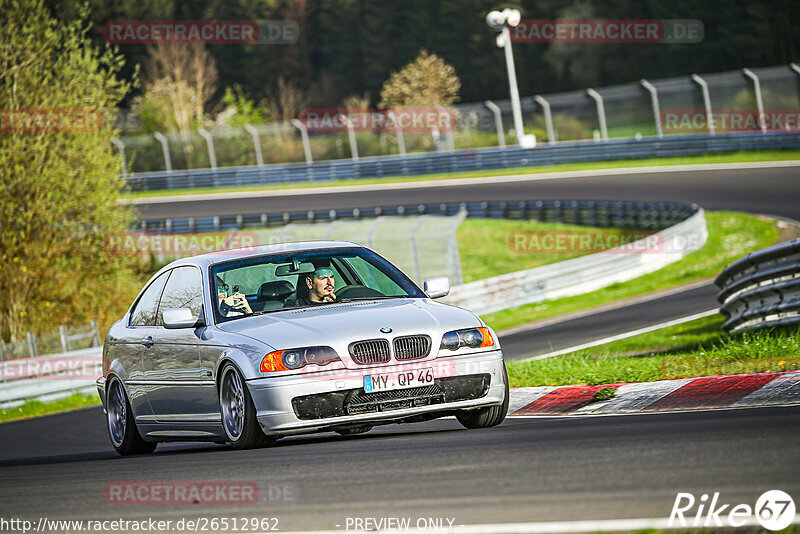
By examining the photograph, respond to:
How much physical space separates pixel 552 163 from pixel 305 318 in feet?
128

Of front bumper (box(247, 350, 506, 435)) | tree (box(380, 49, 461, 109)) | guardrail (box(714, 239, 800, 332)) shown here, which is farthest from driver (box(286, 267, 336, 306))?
tree (box(380, 49, 461, 109))

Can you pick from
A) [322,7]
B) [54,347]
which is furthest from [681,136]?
[322,7]

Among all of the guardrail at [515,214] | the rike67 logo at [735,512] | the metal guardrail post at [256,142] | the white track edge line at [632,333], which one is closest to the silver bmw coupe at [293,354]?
the rike67 logo at [735,512]

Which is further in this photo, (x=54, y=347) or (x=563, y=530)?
(x=54, y=347)

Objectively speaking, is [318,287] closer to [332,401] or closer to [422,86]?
→ [332,401]

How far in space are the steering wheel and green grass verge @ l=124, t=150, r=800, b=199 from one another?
24.9 metres

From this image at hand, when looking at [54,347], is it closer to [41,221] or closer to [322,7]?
[41,221]

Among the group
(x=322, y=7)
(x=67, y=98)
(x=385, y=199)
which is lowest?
(x=385, y=199)

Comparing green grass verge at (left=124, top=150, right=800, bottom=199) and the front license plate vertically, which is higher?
the front license plate

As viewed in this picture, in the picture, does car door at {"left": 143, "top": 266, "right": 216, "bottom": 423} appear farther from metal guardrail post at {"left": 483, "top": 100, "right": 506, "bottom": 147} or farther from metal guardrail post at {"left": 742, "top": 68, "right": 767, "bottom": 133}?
metal guardrail post at {"left": 483, "top": 100, "right": 506, "bottom": 147}

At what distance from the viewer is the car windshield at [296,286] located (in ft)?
29.9

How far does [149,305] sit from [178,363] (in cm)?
113

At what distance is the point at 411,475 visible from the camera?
6.40 meters

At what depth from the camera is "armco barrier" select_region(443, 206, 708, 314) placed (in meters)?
24.3
